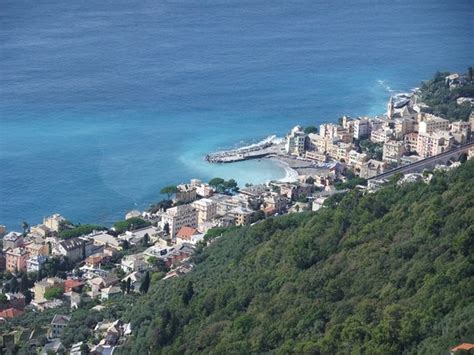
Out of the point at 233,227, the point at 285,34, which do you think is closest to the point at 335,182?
the point at 233,227

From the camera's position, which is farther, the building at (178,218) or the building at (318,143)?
the building at (318,143)

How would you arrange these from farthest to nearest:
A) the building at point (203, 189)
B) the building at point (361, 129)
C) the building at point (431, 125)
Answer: the building at point (361, 129)
the building at point (431, 125)
the building at point (203, 189)

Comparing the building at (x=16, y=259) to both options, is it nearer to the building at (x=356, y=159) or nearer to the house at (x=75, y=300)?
the house at (x=75, y=300)

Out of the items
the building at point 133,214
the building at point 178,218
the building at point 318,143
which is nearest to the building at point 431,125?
the building at point 318,143

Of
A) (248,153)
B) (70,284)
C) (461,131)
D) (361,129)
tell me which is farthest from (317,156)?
(70,284)

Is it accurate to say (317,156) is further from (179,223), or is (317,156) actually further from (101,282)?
(101,282)

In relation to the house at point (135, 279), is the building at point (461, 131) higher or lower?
higher

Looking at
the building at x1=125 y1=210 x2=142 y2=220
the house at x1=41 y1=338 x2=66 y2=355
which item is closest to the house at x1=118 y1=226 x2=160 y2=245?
the building at x1=125 y1=210 x2=142 y2=220

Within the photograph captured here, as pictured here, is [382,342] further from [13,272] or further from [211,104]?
[211,104]
